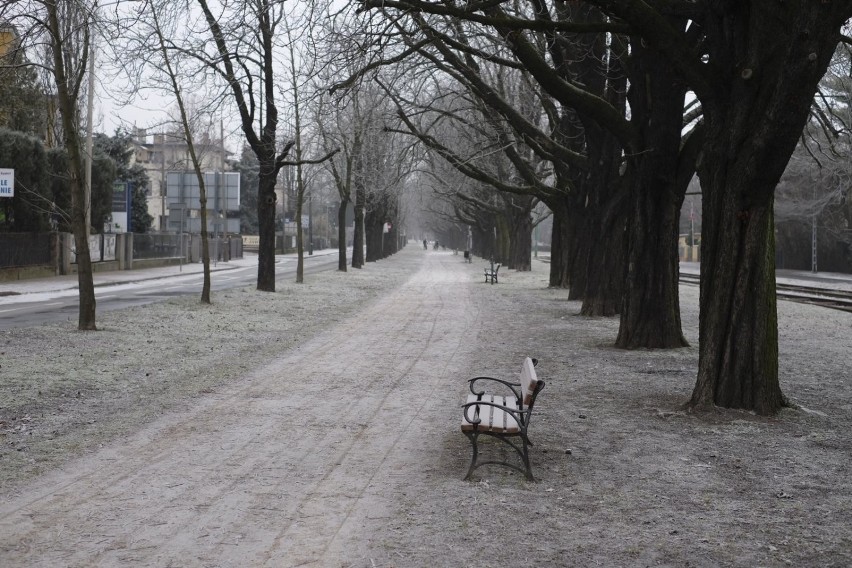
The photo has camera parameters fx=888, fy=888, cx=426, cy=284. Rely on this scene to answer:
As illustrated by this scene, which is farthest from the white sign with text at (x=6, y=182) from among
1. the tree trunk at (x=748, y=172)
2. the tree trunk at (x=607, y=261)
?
the tree trunk at (x=748, y=172)

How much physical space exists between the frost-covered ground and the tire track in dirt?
0.07 ft

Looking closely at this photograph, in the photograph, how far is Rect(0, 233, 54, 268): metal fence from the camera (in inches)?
1237

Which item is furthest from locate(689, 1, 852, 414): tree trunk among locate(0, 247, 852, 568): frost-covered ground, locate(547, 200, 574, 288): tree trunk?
locate(547, 200, 574, 288): tree trunk

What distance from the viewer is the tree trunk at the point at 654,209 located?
14078mm

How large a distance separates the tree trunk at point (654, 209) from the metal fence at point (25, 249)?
24589mm

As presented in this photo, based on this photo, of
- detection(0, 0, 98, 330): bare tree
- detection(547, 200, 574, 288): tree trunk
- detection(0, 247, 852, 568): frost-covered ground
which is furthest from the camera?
detection(547, 200, 574, 288): tree trunk

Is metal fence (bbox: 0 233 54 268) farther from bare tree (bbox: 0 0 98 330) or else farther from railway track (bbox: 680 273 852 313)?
railway track (bbox: 680 273 852 313)

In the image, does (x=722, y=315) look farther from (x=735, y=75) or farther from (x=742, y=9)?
(x=742, y=9)

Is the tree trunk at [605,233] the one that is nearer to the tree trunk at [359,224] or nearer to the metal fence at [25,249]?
the metal fence at [25,249]

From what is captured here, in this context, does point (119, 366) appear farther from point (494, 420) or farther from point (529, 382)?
point (529, 382)

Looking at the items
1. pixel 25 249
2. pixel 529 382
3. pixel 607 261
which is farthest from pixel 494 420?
pixel 25 249

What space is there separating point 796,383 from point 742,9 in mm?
4870

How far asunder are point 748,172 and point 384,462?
4713mm

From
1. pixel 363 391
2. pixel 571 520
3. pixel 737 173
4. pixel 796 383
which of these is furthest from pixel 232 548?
pixel 796 383
